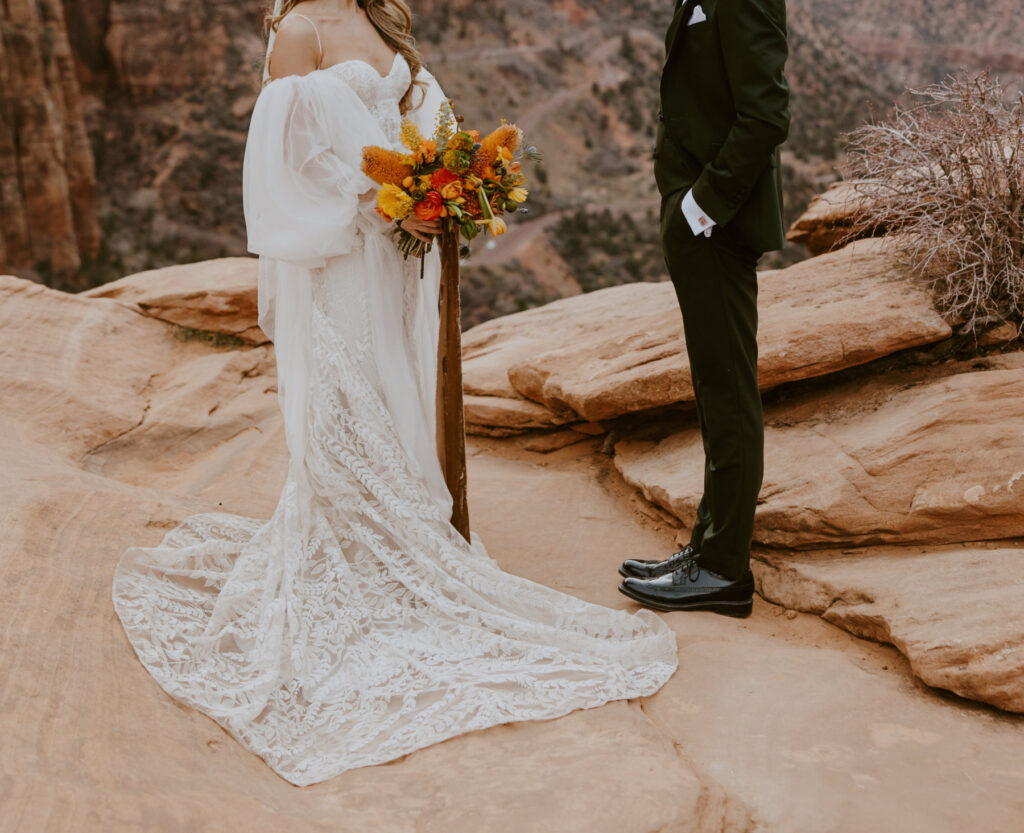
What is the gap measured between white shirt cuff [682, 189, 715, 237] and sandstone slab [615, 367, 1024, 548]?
1332 millimetres

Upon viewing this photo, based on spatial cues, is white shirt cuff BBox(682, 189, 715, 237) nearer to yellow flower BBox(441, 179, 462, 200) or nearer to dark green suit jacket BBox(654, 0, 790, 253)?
dark green suit jacket BBox(654, 0, 790, 253)

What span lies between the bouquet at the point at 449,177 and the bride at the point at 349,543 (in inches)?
5.7

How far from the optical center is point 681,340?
4.95 metres

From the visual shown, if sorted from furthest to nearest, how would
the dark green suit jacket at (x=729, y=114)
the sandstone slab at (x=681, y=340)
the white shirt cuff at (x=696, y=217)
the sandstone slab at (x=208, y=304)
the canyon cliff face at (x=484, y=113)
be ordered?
1. the canyon cliff face at (x=484, y=113)
2. the sandstone slab at (x=208, y=304)
3. the sandstone slab at (x=681, y=340)
4. the white shirt cuff at (x=696, y=217)
5. the dark green suit jacket at (x=729, y=114)

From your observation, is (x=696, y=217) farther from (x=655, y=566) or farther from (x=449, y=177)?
(x=655, y=566)

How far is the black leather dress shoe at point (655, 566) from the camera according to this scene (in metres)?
3.75

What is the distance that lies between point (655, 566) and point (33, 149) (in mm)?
22290

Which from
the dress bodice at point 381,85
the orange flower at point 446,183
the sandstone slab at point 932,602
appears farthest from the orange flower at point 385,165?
the sandstone slab at point 932,602

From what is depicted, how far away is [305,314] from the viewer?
143 inches

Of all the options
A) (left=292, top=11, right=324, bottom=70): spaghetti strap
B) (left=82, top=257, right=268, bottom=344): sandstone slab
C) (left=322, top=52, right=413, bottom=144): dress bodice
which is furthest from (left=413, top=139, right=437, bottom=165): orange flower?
(left=82, top=257, right=268, bottom=344): sandstone slab

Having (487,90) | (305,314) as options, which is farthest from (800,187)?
(305,314)

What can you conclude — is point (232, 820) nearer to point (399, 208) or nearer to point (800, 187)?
point (399, 208)

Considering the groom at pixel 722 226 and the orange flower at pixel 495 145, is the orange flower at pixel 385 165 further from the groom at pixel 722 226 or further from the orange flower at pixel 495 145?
the groom at pixel 722 226

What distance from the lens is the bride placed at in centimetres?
297
